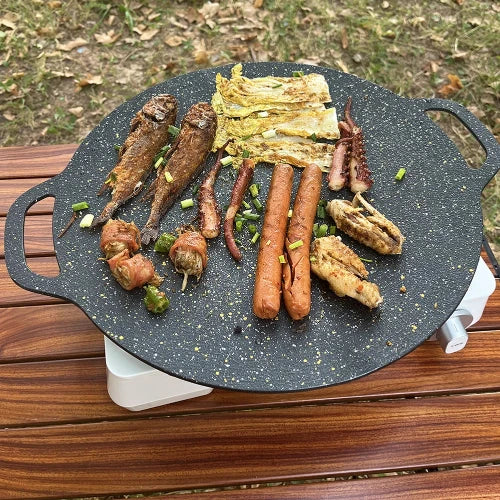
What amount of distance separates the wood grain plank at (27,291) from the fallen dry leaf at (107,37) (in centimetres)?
326

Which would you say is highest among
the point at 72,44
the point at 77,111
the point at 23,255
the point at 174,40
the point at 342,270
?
the point at 342,270

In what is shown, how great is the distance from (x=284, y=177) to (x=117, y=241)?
2.71 ft

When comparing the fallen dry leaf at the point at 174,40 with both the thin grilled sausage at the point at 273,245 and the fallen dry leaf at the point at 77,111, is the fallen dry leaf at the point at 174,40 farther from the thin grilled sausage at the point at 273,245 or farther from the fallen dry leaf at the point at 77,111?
the thin grilled sausage at the point at 273,245

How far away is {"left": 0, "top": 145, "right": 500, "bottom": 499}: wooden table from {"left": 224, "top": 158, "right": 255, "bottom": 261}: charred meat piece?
2.71ft

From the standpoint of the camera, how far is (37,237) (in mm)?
3408

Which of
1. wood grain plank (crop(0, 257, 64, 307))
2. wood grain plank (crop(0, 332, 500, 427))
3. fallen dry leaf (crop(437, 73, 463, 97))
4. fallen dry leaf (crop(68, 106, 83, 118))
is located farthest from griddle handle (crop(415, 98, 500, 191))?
fallen dry leaf (crop(68, 106, 83, 118))

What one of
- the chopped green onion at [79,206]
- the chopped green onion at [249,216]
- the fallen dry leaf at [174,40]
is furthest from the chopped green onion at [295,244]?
the fallen dry leaf at [174,40]

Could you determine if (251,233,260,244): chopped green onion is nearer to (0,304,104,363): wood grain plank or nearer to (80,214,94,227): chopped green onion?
(80,214,94,227): chopped green onion

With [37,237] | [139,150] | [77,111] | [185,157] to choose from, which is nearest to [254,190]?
[185,157]

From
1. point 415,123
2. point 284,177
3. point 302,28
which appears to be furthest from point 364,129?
point 302,28

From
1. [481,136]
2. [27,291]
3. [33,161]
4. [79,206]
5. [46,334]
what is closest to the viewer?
[79,206]

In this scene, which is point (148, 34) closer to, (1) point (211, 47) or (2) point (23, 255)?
(1) point (211, 47)

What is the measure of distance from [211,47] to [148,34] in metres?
0.68

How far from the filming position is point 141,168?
273cm
